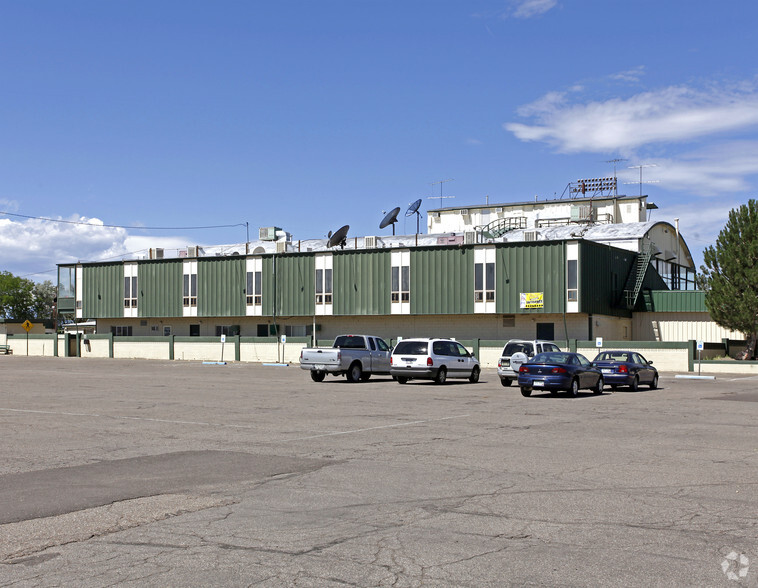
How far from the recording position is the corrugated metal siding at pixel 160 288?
6712 centimetres

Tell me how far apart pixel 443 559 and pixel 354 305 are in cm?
5423

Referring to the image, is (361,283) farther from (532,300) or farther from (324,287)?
(532,300)

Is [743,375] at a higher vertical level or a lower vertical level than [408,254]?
lower

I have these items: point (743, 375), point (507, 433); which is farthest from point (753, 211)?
point (507, 433)

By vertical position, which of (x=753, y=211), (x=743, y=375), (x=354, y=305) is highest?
(x=753, y=211)

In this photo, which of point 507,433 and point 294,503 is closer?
point 294,503

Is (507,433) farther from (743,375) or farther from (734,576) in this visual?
(743,375)

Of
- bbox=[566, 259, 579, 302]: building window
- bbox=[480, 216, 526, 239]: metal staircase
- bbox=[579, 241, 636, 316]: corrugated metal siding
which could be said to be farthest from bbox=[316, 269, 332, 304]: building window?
bbox=[579, 241, 636, 316]: corrugated metal siding

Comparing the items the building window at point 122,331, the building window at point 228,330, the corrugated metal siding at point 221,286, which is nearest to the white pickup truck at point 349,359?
the corrugated metal siding at point 221,286

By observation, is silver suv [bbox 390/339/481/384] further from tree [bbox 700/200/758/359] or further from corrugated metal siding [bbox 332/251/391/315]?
corrugated metal siding [bbox 332/251/391/315]

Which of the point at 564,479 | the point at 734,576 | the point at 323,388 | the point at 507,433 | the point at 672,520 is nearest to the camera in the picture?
the point at 734,576

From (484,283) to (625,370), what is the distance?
88.0 feet

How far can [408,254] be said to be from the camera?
59.5 meters

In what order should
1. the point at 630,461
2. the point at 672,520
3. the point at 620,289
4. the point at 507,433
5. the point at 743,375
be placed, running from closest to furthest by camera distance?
the point at 672,520, the point at 630,461, the point at 507,433, the point at 743,375, the point at 620,289
